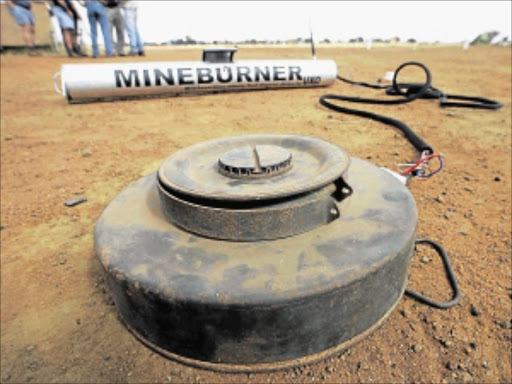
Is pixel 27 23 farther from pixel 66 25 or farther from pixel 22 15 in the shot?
pixel 66 25

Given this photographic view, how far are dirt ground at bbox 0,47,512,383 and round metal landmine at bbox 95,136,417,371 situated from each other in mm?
182

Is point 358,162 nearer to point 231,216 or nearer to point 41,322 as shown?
point 231,216

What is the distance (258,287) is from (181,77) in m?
5.58

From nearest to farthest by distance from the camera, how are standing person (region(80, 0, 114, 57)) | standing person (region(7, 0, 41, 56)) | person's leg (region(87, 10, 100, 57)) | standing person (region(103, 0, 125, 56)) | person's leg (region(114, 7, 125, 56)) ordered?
1. standing person (region(80, 0, 114, 57))
2. person's leg (region(87, 10, 100, 57))
3. standing person (region(103, 0, 125, 56))
4. person's leg (region(114, 7, 125, 56))
5. standing person (region(7, 0, 41, 56))

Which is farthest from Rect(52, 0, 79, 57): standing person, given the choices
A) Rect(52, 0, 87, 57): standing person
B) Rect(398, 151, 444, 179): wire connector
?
Rect(398, 151, 444, 179): wire connector

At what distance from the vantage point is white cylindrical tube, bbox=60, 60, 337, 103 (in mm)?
5598

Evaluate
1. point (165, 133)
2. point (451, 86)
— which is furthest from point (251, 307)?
point (451, 86)

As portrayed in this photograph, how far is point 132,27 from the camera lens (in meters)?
11.2

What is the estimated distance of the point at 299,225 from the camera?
1.40m

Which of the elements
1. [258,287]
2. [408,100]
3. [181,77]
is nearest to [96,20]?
[181,77]

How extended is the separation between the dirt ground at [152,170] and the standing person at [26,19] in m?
9.05

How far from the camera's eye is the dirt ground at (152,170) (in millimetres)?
1463

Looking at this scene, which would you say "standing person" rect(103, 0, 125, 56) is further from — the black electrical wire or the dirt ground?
the black electrical wire

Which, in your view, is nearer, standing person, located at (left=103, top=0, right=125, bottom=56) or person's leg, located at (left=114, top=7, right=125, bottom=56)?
standing person, located at (left=103, top=0, right=125, bottom=56)
